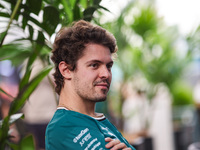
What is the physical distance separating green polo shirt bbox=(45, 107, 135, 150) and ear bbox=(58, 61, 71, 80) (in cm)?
13

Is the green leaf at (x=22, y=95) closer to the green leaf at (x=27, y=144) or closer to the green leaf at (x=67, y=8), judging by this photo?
the green leaf at (x=27, y=144)

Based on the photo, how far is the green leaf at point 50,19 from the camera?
1.00 m

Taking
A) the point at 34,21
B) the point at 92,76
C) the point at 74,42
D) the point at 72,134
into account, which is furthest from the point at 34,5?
the point at 72,134

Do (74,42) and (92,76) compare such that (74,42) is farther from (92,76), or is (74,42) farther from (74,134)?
(74,134)

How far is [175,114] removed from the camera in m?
5.94

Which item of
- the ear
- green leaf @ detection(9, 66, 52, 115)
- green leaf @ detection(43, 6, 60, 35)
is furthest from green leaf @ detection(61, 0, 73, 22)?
green leaf @ detection(9, 66, 52, 115)

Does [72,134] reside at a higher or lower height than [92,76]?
lower

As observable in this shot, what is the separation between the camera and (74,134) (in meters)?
0.79

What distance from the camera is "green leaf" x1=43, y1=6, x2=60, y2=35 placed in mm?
1004

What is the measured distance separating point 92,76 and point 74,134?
0.63 ft

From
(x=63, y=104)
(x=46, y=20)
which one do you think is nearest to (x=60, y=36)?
(x=46, y=20)

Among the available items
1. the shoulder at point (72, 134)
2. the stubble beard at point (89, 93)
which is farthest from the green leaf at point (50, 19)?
the shoulder at point (72, 134)

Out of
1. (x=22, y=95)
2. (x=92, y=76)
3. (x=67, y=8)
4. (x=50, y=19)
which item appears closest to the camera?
(x=22, y=95)

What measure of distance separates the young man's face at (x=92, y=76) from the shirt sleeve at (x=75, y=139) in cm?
13
